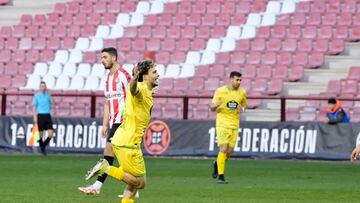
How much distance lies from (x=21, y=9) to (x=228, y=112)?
20.7 metres

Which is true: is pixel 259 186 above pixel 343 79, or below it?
below

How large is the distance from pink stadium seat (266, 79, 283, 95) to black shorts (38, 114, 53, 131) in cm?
692

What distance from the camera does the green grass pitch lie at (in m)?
16.2

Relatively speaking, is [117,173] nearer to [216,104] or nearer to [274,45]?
[216,104]

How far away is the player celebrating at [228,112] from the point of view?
20750 mm

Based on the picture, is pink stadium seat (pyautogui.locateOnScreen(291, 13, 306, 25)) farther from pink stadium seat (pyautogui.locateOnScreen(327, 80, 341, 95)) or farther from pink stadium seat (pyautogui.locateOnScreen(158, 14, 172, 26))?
pink stadium seat (pyautogui.locateOnScreen(158, 14, 172, 26))

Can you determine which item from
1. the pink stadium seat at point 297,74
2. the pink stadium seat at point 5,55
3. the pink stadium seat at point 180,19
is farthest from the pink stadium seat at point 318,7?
the pink stadium seat at point 5,55

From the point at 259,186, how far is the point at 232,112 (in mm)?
2418

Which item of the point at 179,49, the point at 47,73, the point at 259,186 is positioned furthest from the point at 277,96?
the point at 259,186

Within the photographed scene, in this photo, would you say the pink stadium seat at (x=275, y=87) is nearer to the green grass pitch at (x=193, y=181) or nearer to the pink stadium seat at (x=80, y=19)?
the green grass pitch at (x=193, y=181)

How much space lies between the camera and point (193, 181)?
793 inches

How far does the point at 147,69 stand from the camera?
40.1 feet

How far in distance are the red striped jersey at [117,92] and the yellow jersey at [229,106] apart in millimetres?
4416

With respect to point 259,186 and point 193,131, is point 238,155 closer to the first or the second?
point 193,131
